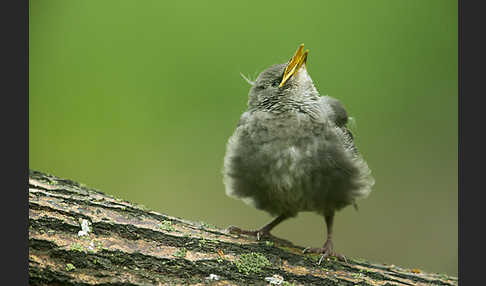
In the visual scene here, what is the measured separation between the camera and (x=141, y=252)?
312 cm

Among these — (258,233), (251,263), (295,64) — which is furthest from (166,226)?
(295,64)

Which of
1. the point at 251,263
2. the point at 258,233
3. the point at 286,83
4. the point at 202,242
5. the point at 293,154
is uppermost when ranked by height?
the point at 286,83

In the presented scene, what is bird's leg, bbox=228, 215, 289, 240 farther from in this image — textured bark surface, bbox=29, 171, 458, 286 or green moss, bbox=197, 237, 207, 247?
green moss, bbox=197, 237, 207, 247

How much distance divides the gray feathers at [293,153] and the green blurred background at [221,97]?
4.01 ft

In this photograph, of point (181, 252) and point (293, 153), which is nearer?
point (181, 252)

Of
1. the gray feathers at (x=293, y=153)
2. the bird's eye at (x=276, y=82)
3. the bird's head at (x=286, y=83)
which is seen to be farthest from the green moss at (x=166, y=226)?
the bird's eye at (x=276, y=82)

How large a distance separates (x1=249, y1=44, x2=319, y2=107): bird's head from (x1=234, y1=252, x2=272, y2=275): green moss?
138 centimetres

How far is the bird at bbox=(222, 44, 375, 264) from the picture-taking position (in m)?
3.96

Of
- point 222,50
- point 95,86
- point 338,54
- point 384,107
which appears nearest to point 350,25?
point 338,54

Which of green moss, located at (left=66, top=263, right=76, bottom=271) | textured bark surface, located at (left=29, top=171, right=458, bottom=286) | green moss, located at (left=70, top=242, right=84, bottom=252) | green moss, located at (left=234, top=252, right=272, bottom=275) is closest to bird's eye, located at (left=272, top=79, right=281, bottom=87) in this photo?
textured bark surface, located at (left=29, top=171, right=458, bottom=286)

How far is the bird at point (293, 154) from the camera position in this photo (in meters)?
3.96

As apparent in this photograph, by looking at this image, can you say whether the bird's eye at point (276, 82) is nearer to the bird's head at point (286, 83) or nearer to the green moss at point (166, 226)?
the bird's head at point (286, 83)

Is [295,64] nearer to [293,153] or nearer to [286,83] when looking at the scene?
[286,83]

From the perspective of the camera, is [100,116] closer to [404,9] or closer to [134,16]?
[134,16]
